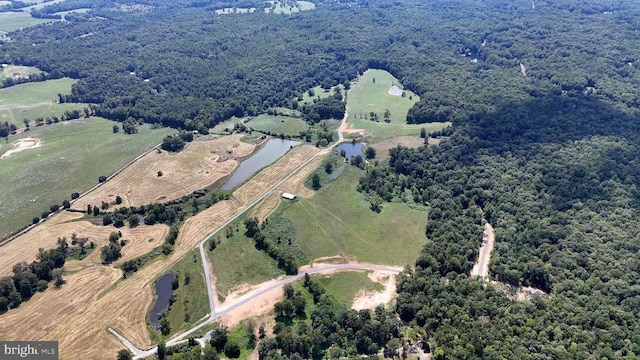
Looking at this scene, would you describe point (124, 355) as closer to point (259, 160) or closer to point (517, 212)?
point (259, 160)

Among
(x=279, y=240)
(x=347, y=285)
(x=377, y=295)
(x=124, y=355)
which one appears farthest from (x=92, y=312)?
(x=377, y=295)

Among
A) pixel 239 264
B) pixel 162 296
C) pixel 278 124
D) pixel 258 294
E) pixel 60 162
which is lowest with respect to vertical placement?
pixel 258 294

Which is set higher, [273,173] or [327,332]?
[273,173]

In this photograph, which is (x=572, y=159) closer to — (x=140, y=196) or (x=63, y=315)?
(x=140, y=196)

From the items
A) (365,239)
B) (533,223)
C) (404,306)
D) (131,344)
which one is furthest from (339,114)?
(131,344)

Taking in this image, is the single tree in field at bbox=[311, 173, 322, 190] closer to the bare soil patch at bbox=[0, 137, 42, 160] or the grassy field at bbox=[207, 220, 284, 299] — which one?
the grassy field at bbox=[207, 220, 284, 299]

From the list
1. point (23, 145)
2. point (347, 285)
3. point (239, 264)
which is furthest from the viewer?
point (23, 145)
